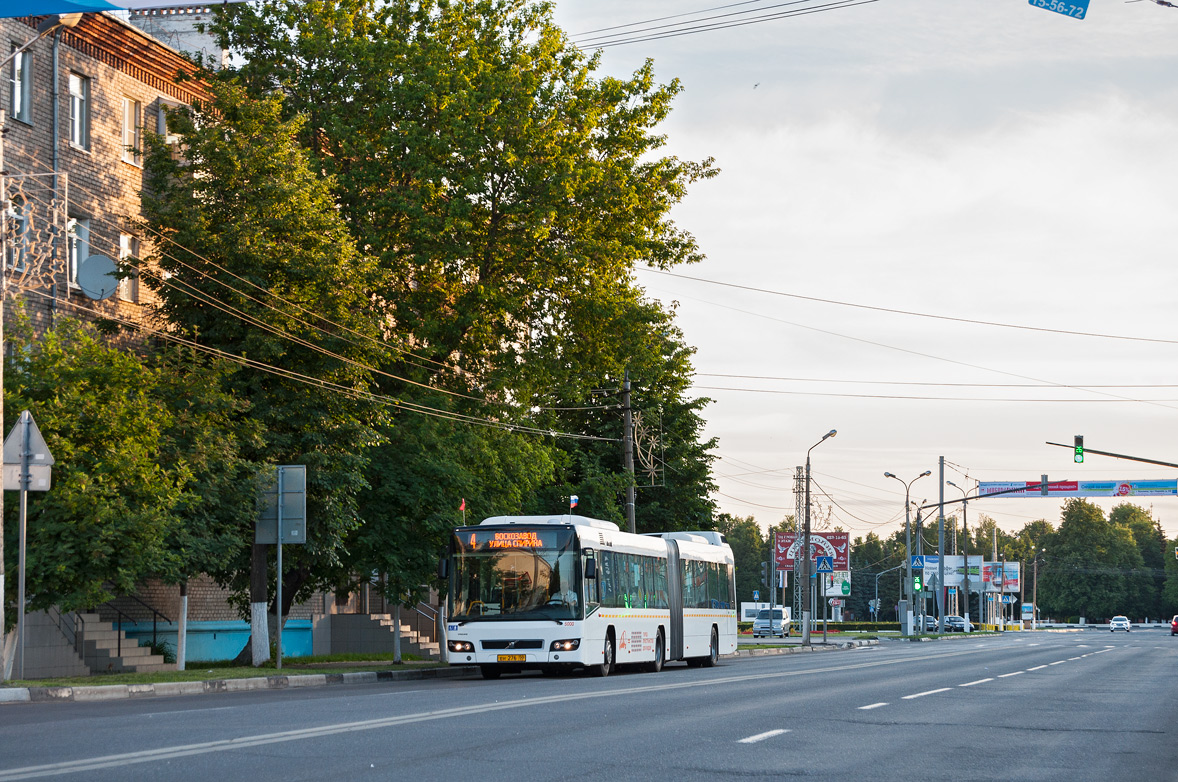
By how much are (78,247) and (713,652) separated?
18603 millimetres

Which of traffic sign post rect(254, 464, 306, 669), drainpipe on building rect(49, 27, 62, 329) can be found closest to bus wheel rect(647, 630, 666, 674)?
traffic sign post rect(254, 464, 306, 669)

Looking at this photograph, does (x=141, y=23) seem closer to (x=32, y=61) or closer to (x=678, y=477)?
(x=32, y=61)

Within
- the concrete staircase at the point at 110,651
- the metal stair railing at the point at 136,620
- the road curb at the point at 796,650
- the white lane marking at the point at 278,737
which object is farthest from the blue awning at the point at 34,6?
the road curb at the point at 796,650

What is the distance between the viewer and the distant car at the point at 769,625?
83.1 m

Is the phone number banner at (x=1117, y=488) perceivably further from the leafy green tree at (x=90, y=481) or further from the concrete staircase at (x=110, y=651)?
the leafy green tree at (x=90, y=481)

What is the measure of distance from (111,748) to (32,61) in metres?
23.3

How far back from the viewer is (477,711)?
16078 mm

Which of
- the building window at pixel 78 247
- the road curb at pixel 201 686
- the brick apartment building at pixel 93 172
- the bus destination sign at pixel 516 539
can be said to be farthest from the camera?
the building window at pixel 78 247

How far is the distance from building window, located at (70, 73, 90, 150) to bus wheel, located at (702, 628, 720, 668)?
1955 cm

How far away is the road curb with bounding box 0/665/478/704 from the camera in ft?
60.7

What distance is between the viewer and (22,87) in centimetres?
3020

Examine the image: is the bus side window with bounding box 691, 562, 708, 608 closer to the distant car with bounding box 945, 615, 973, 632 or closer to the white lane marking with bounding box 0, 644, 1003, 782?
the white lane marking with bounding box 0, 644, 1003, 782

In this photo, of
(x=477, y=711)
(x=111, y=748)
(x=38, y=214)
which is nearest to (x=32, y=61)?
(x=38, y=214)

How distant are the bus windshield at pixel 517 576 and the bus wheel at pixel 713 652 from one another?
1019cm
